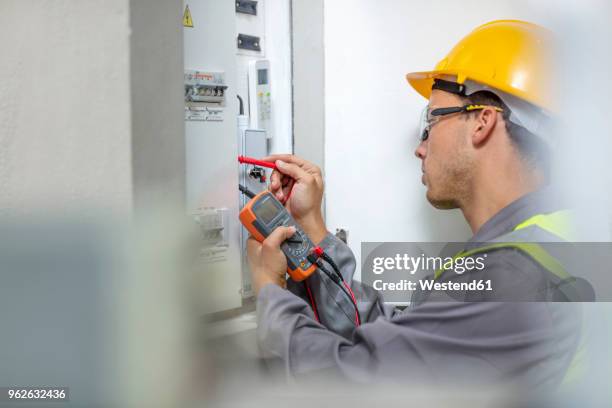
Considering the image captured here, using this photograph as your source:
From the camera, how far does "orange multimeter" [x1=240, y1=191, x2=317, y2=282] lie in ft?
3.86

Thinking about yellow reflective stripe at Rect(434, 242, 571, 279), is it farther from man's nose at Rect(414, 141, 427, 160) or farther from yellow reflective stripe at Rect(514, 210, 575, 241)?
man's nose at Rect(414, 141, 427, 160)

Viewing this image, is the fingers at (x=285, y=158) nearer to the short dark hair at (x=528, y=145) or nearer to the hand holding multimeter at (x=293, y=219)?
the hand holding multimeter at (x=293, y=219)

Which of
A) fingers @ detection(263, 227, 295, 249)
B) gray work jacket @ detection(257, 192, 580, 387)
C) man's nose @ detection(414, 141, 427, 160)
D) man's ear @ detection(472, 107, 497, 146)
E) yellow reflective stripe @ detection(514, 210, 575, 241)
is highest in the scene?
man's ear @ detection(472, 107, 497, 146)

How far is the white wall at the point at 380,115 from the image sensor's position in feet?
4.44

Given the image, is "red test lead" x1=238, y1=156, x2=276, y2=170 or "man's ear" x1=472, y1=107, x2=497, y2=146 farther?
"red test lead" x1=238, y1=156, x2=276, y2=170

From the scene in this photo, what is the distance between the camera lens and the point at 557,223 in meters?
1.00

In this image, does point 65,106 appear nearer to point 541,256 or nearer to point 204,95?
point 204,95

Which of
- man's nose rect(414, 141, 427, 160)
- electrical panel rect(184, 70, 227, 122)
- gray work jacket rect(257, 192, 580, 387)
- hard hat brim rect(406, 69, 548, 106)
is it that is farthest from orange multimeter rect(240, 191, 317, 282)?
hard hat brim rect(406, 69, 548, 106)

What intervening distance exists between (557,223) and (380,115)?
58cm

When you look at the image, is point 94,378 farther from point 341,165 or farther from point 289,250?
point 341,165

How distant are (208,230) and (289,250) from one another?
0.19 m

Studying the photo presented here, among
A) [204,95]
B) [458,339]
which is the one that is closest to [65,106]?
[204,95]

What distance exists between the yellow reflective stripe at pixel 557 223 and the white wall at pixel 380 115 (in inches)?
14.8

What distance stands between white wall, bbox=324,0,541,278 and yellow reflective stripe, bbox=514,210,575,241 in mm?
376
